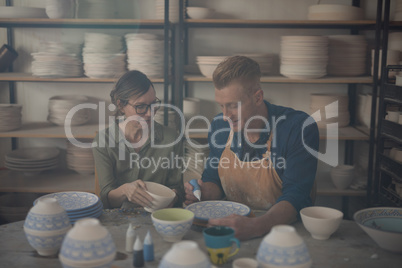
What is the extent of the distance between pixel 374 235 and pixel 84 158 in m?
2.59

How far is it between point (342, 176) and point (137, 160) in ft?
5.75

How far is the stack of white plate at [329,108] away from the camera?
3.43m

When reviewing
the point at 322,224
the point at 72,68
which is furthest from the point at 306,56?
the point at 322,224

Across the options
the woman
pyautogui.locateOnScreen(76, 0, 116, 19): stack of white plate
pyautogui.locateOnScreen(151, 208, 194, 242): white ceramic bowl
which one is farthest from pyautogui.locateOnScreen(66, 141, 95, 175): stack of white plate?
pyautogui.locateOnScreen(151, 208, 194, 242): white ceramic bowl

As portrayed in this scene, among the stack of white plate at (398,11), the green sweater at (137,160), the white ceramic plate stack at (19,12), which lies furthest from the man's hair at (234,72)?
the white ceramic plate stack at (19,12)

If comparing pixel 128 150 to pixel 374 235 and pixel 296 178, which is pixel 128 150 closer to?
pixel 296 178

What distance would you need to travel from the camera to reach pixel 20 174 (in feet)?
12.3

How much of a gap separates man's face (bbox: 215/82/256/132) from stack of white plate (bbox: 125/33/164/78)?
124 centimetres

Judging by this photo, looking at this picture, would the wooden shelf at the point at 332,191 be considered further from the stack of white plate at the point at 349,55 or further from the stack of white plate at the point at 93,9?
the stack of white plate at the point at 93,9

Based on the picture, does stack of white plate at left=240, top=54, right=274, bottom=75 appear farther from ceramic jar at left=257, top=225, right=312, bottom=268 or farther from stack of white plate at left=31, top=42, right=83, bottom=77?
ceramic jar at left=257, top=225, right=312, bottom=268

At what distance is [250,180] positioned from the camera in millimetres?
2291

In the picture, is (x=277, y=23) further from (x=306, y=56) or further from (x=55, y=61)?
(x=55, y=61)

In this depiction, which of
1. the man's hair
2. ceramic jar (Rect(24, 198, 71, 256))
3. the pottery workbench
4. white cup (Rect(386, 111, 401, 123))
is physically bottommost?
the pottery workbench

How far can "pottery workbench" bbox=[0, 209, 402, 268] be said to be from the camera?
1403 mm
